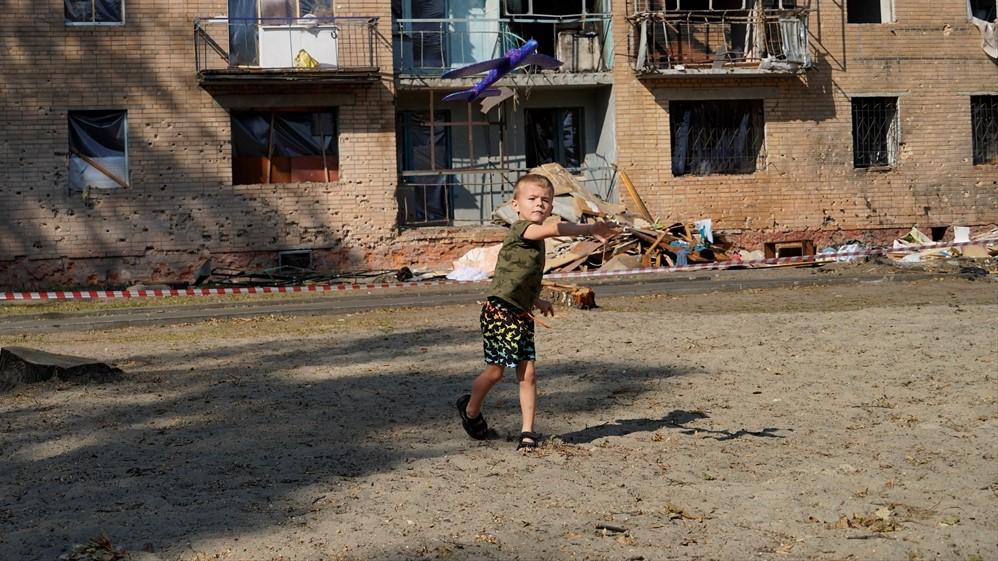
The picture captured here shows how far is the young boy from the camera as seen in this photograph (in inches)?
260

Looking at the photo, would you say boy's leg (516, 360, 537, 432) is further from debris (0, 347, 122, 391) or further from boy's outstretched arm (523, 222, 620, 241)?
debris (0, 347, 122, 391)

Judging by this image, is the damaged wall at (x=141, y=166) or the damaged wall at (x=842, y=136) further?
the damaged wall at (x=842, y=136)

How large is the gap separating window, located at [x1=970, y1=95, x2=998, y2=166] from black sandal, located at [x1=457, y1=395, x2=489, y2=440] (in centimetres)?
2337

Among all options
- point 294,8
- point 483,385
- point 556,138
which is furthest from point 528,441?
point 556,138

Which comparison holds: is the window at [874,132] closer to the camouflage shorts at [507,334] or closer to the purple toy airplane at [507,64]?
the purple toy airplane at [507,64]

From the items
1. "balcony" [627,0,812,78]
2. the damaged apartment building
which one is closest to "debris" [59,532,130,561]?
the damaged apartment building

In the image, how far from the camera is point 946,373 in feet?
30.4

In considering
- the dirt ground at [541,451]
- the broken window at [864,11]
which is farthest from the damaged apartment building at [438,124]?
the dirt ground at [541,451]

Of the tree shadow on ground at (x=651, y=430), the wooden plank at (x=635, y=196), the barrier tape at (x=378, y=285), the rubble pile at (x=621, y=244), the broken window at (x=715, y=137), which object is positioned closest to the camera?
the tree shadow on ground at (x=651, y=430)

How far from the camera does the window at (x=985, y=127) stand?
2717cm

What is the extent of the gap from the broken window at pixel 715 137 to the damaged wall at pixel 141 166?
6.80m

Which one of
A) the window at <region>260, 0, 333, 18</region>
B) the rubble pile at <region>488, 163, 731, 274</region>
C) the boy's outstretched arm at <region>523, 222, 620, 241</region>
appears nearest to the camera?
the boy's outstretched arm at <region>523, 222, 620, 241</region>

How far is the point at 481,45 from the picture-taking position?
85.7ft

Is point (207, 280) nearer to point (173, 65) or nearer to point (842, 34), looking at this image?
point (173, 65)
